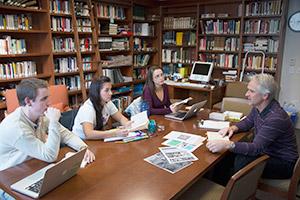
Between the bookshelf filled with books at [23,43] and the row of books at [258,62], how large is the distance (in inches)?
131

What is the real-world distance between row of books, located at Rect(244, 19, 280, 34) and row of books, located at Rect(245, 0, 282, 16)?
13 centimetres

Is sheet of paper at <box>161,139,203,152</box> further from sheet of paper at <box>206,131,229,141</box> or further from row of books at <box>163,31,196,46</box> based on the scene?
row of books at <box>163,31,196,46</box>

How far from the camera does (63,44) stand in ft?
12.6

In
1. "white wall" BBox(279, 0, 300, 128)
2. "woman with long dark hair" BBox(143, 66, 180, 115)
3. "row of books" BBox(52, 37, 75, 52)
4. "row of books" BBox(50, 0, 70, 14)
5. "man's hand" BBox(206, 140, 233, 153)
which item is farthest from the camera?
"white wall" BBox(279, 0, 300, 128)

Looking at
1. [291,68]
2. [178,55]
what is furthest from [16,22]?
[291,68]

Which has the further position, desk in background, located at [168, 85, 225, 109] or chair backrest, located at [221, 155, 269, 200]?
desk in background, located at [168, 85, 225, 109]

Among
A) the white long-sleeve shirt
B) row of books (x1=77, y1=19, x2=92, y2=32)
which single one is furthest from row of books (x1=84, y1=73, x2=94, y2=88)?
the white long-sleeve shirt

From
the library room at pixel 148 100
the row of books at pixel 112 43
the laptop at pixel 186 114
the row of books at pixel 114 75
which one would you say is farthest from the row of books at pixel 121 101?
the laptop at pixel 186 114

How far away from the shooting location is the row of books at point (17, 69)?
10.7 feet

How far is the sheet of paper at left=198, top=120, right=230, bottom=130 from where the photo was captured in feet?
7.52

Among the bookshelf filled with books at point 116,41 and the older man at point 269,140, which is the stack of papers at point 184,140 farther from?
the bookshelf filled with books at point 116,41

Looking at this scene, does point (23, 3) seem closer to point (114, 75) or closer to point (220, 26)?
point (114, 75)

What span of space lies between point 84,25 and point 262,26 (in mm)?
2971

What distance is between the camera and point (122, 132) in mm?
1974
